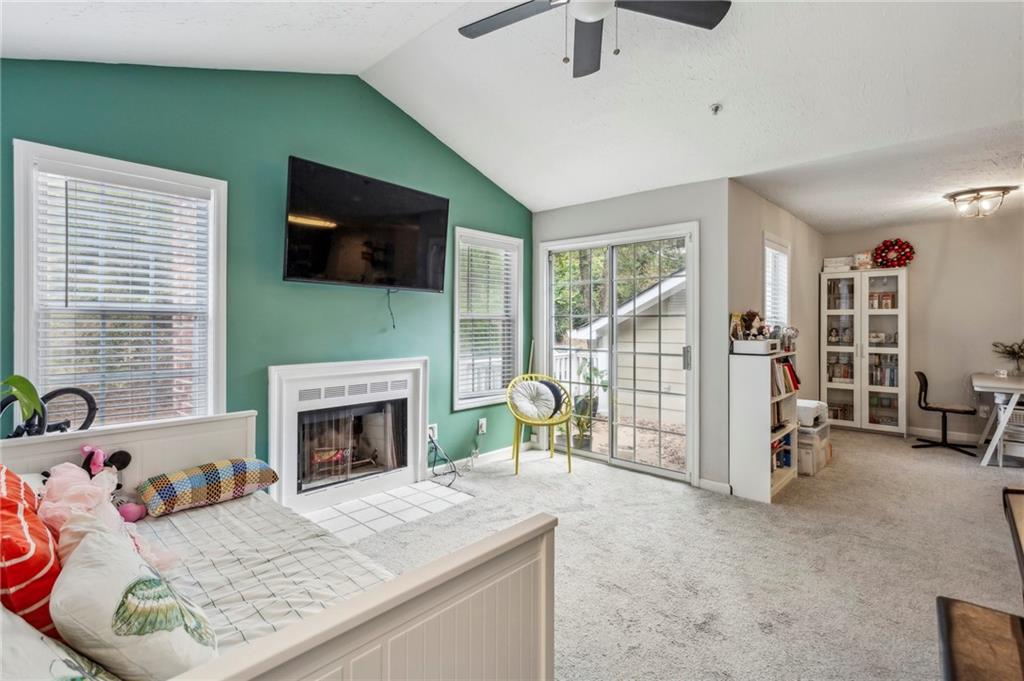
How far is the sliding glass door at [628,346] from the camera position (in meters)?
3.98

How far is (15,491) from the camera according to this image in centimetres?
134

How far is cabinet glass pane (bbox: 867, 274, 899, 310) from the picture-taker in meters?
5.59

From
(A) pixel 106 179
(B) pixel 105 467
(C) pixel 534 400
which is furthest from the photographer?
(C) pixel 534 400

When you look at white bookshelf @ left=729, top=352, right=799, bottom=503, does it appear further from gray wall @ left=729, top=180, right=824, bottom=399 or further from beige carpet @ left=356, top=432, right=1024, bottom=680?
gray wall @ left=729, top=180, right=824, bottom=399

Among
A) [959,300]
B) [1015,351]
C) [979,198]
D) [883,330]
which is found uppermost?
[979,198]

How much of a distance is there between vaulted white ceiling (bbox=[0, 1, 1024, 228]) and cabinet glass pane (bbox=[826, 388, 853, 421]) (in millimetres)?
3029

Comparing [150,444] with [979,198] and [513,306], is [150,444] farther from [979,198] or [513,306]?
[979,198]

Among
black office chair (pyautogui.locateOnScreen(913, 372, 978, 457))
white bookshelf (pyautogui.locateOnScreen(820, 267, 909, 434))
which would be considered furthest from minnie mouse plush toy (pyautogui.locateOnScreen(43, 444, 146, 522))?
white bookshelf (pyautogui.locateOnScreen(820, 267, 909, 434))

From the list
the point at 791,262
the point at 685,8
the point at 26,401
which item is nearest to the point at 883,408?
the point at 791,262

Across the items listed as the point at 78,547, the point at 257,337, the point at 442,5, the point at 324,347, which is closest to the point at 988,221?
the point at 442,5

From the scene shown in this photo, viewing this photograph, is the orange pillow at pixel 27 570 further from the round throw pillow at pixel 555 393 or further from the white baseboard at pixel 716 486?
the white baseboard at pixel 716 486

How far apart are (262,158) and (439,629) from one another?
298cm

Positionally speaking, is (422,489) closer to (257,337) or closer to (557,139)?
(257,337)

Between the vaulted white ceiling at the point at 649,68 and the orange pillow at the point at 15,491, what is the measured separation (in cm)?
168
